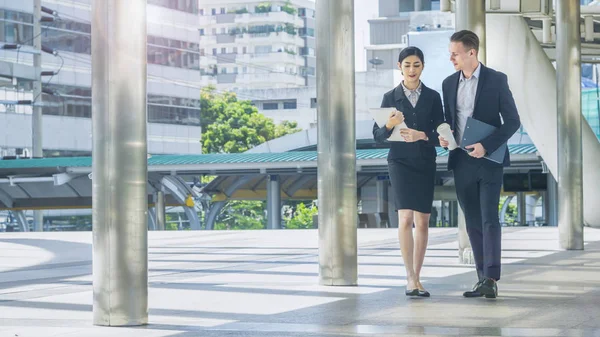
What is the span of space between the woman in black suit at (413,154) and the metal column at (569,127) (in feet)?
27.1

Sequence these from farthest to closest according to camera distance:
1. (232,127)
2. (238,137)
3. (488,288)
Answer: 1. (232,127)
2. (238,137)
3. (488,288)

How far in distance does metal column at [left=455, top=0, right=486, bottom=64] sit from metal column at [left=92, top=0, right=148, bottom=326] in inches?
275

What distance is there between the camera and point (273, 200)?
46500 millimetres

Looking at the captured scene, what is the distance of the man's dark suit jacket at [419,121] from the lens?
359 inches

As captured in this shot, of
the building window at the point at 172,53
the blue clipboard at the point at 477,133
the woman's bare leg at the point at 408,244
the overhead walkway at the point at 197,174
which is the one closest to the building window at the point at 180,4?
the building window at the point at 172,53

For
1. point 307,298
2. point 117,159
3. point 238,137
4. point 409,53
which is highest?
point 238,137

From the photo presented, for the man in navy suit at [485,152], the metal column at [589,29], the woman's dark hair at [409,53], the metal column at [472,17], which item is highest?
the metal column at [589,29]

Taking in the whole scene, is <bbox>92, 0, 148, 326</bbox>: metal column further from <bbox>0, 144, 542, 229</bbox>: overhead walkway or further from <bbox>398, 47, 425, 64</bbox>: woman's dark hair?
<bbox>0, 144, 542, 229</bbox>: overhead walkway

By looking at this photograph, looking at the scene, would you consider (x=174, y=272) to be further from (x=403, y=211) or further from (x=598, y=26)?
(x=598, y=26)

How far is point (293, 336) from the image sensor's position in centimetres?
677

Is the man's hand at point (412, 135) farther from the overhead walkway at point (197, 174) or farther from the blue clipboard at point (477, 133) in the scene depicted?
the overhead walkway at point (197, 174)

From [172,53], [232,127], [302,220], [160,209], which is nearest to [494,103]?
[160,209]

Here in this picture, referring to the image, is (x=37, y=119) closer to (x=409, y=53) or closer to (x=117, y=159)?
(x=409, y=53)

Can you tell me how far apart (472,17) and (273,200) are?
33.0 metres
